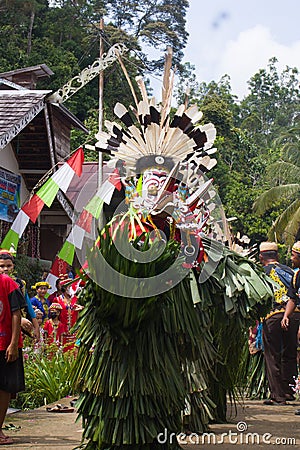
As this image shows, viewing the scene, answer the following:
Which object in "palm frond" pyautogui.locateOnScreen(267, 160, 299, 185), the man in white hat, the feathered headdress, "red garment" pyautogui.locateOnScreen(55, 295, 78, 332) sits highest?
"palm frond" pyautogui.locateOnScreen(267, 160, 299, 185)

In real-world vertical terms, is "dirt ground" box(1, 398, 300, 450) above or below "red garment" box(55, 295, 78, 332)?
below

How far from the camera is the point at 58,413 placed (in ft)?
23.0

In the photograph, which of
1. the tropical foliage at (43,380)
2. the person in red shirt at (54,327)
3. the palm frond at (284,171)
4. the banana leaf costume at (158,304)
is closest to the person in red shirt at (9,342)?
the banana leaf costume at (158,304)

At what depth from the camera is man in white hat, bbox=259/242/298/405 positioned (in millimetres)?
7875

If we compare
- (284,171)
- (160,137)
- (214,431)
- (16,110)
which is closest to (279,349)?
(214,431)

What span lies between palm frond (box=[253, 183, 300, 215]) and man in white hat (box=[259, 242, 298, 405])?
1803 centimetres

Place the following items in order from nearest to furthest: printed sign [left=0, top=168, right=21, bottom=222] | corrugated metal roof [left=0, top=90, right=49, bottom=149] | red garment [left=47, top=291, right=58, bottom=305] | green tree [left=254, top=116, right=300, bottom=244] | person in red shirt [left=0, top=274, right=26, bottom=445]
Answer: person in red shirt [left=0, top=274, right=26, bottom=445], red garment [left=47, top=291, right=58, bottom=305], corrugated metal roof [left=0, top=90, right=49, bottom=149], printed sign [left=0, top=168, right=21, bottom=222], green tree [left=254, top=116, right=300, bottom=244]

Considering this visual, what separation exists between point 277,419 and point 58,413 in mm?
2044

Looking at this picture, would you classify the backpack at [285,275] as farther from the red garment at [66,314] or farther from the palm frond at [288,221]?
the palm frond at [288,221]

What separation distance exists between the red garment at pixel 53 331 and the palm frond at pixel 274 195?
16.8 meters

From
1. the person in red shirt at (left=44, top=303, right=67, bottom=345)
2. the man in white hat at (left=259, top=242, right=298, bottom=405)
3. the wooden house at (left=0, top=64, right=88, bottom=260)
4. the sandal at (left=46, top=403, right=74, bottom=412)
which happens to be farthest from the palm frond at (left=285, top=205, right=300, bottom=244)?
the sandal at (left=46, top=403, right=74, bottom=412)

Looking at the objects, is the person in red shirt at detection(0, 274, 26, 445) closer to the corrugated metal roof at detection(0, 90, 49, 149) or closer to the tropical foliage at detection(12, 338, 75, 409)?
the tropical foliage at detection(12, 338, 75, 409)

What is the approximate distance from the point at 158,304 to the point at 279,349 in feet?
12.7

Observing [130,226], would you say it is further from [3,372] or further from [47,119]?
[47,119]
